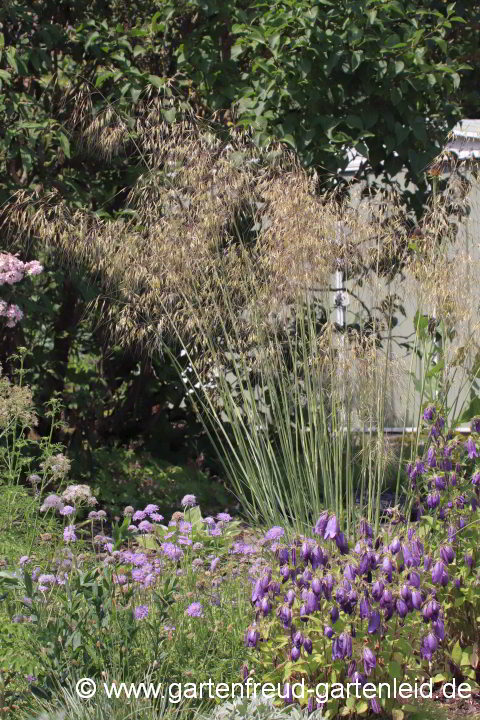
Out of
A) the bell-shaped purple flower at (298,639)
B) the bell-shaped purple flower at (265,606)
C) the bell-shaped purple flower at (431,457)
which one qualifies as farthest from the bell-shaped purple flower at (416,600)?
the bell-shaped purple flower at (431,457)

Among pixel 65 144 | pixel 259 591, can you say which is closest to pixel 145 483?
pixel 65 144

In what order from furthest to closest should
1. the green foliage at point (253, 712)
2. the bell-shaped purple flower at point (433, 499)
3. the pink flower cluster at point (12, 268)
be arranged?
1. the pink flower cluster at point (12, 268)
2. the bell-shaped purple flower at point (433, 499)
3. the green foliage at point (253, 712)

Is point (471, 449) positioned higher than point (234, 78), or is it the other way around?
point (234, 78)

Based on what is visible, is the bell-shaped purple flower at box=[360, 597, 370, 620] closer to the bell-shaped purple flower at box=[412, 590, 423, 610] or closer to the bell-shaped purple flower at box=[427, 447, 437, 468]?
the bell-shaped purple flower at box=[412, 590, 423, 610]

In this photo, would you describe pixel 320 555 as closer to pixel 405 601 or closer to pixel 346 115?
pixel 405 601

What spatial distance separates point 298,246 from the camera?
3.70 metres

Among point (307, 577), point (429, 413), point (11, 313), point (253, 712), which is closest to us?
point (253, 712)

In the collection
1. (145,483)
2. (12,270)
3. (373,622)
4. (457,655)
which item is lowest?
(145,483)

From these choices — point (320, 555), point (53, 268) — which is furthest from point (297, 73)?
point (320, 555)

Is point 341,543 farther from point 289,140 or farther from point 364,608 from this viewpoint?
point 289,140

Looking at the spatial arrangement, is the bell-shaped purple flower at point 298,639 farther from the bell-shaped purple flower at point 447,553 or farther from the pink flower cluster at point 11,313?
the pink flower cluster at point 11,313

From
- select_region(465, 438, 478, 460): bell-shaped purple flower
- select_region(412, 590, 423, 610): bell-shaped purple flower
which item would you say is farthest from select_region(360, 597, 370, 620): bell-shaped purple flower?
select_region(465, 438, 478, 460): bell-shaped purple flower

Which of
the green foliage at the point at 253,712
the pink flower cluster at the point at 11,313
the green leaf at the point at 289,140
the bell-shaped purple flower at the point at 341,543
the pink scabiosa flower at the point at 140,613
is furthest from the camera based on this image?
the green leaf at the point at 289,140

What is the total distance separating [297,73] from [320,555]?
3353mm
